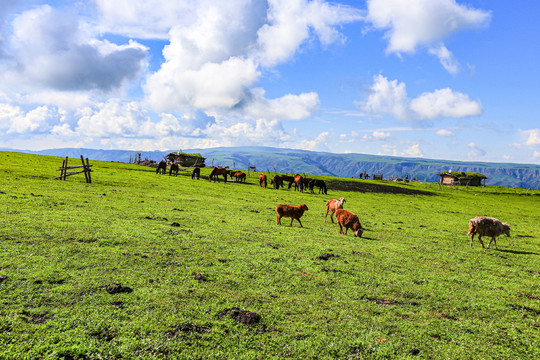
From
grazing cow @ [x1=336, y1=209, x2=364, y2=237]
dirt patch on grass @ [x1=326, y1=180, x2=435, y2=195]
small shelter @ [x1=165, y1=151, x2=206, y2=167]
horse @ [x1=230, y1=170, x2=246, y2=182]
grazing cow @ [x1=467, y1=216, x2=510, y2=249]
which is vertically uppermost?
small shelter @ [x1=165, y1=151, x2=206, y2=167]

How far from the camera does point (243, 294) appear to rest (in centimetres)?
Result: 822

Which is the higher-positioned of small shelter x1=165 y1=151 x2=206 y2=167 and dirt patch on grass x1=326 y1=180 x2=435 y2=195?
small shelter x1=165 y1=151 x2=206 y2=167

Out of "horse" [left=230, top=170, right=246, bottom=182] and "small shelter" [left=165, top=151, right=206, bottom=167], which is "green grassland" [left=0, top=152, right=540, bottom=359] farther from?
"small shelter" [left=165, top=151, right=206, bottom=167]

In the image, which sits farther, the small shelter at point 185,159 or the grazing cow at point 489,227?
the small shelter at point 185,159

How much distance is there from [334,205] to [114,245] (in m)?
15.7

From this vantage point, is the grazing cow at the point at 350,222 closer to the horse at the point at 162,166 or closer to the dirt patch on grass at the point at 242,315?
the dirt patch on grass at the point at 242,315

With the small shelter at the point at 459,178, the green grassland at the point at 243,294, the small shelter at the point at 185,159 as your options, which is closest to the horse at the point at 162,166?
the green grassland at the point at 243,294

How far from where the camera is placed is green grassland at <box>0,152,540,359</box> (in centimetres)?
588

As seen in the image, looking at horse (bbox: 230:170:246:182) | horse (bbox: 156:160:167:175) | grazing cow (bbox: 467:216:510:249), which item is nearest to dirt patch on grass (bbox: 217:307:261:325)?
grazing cow (bbox: 467:216:510:249)

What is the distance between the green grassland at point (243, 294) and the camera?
5.88 m

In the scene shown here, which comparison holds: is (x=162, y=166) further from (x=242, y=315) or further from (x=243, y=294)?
(x=242, y=315)

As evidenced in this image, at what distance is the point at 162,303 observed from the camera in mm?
7172

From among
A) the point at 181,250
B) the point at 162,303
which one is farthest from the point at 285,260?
the point at 162,303

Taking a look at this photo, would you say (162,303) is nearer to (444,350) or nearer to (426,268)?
(444,350)
